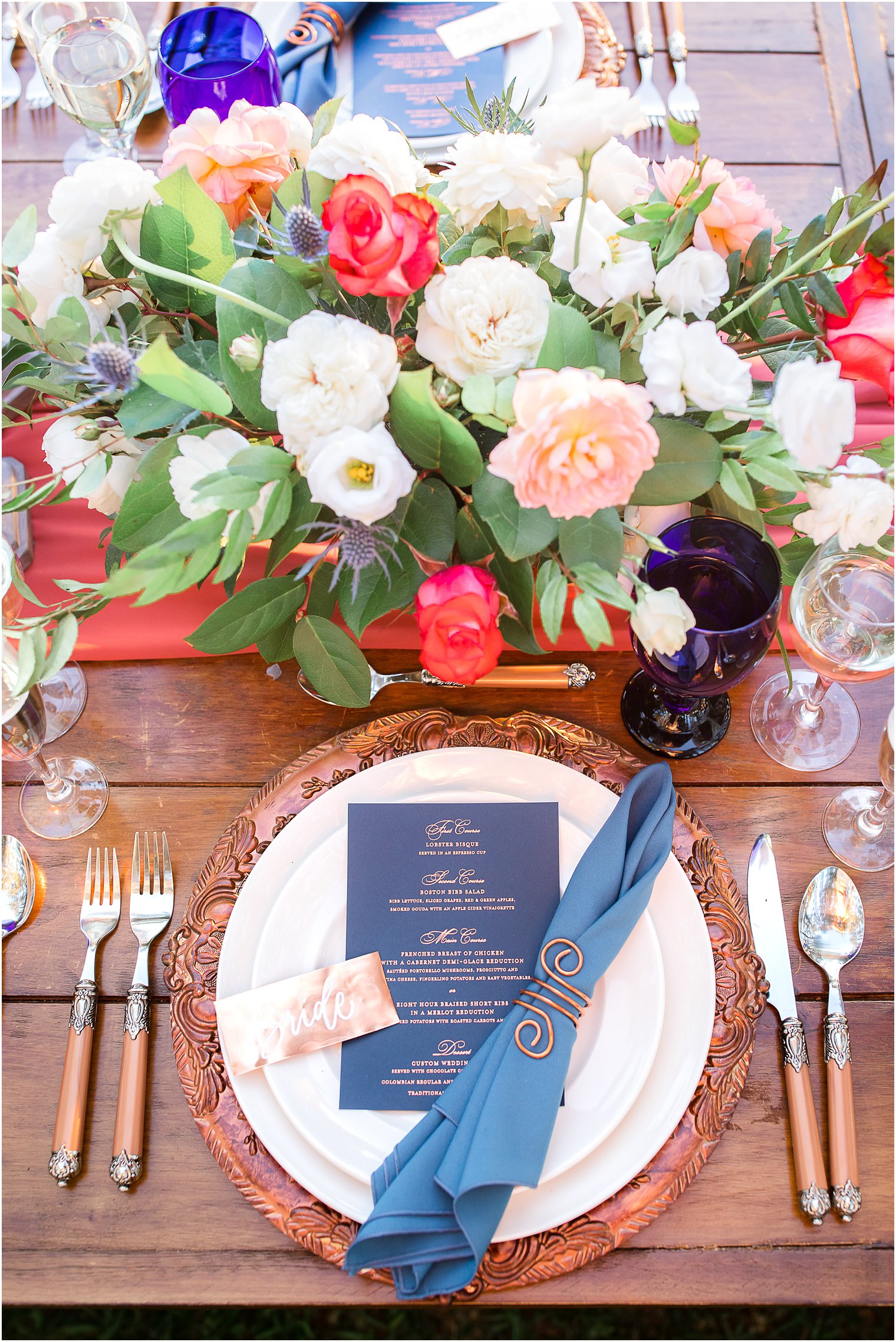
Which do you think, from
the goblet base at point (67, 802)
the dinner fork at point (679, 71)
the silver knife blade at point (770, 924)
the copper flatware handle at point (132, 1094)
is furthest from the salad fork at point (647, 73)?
the copper flatware handle at point (132, 1094)

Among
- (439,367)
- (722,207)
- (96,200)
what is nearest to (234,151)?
(96,200)

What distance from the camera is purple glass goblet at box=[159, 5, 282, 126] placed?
797mm

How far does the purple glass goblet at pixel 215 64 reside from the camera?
797 mm

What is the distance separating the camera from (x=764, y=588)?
0.63 m

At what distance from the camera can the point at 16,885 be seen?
2.29ft

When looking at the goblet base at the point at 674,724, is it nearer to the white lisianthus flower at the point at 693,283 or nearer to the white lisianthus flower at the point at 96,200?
the white lisianthus flower at the point at 693,283

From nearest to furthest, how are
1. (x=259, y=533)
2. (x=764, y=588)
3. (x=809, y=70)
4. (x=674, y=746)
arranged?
1. (x=259, y=533)
2. (x=764, y=588)
3. (x=674, y=746)
4. (x=809, y=70)

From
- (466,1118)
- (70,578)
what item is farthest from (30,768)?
(466,1118)

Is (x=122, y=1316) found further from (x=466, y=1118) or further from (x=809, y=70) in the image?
(x=809, y=70)

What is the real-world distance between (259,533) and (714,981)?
454mm

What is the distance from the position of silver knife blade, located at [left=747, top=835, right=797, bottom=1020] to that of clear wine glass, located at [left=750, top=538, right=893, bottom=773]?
0.10m

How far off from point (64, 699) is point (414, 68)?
30.1 inches

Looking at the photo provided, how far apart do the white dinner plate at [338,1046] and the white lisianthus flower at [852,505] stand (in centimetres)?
30

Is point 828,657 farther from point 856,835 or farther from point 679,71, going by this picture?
point 679,71
